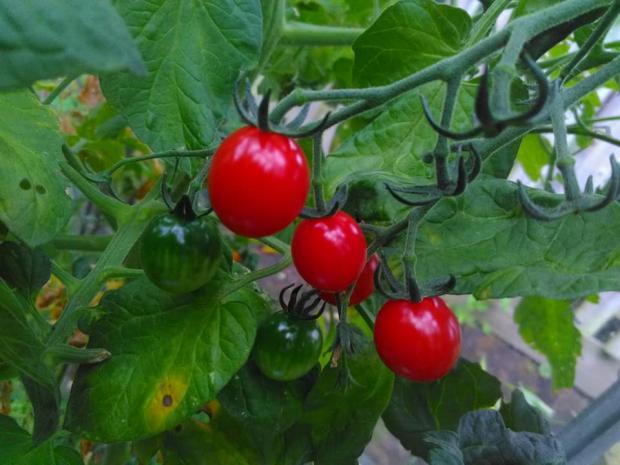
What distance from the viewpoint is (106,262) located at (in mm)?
552

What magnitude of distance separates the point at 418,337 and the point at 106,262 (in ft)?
0.90

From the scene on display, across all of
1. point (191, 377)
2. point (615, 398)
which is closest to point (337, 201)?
point (191, 377)

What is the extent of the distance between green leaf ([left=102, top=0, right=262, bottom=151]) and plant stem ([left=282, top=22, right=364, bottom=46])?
0.26 metres

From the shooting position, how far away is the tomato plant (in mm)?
389

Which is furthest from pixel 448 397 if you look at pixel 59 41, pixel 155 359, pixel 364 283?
pixel 59 41

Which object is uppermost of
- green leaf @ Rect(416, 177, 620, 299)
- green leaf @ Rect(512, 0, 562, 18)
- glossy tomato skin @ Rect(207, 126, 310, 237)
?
green leaf @ Rect(512, 0, 562, 18)

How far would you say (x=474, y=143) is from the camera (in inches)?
17.8

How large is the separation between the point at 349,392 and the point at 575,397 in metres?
1.25

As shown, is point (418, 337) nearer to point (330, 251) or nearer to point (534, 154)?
point (330, 251)

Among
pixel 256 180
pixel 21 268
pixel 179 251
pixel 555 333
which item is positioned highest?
pixel 256 180

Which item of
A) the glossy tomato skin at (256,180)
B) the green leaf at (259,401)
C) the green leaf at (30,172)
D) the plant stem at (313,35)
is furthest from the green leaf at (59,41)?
the plant stem at (313,35)

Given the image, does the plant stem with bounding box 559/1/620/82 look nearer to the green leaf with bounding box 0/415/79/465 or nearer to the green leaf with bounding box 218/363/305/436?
the green leaf with bounding box 218/363/305/436

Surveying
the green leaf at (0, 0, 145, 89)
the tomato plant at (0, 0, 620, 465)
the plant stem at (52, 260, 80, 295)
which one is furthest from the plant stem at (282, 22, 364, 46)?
the green leaf at (0, 0, 145, 89)

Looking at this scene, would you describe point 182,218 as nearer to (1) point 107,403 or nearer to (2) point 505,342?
(1) point 107,403
